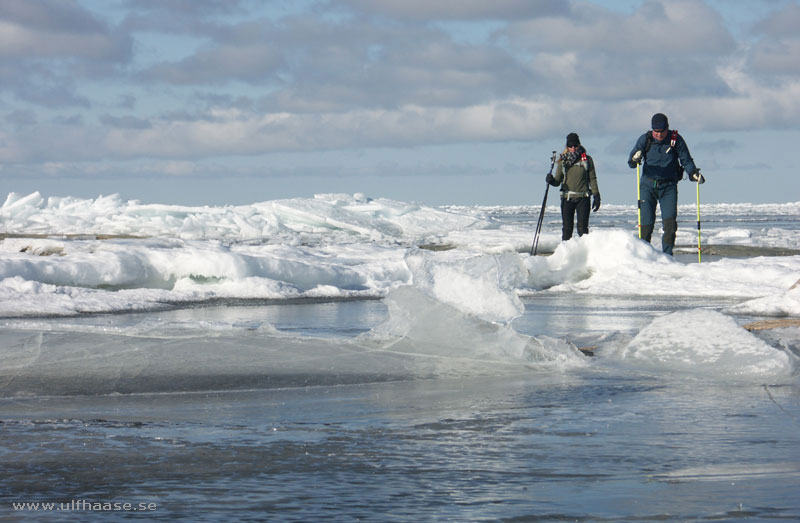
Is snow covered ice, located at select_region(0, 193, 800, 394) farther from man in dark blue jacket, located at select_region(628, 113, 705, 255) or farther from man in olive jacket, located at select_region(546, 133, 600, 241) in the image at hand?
man in olive jacket, located at select_region(546, 133, 600, 241)

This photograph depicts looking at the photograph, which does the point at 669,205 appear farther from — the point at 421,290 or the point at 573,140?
the point at 421,290

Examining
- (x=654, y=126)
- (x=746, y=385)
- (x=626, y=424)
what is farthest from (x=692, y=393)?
(x=654, y=126)

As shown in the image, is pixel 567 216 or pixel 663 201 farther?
pixel 567 216

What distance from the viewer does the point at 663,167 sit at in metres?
11.9

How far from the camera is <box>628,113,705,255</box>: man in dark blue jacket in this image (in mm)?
11734

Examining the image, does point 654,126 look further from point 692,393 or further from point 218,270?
point 692,393

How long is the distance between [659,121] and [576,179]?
1.87 meters

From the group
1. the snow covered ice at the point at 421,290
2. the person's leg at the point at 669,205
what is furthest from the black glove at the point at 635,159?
the snow covered ice at the point at 421,290

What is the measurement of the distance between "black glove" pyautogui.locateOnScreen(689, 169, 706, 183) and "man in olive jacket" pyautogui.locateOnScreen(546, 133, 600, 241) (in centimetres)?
144

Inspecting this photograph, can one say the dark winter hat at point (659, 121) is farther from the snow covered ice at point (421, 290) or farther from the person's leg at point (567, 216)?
the person's leg at point (567, 216)

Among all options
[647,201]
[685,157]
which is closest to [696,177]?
[685,157]

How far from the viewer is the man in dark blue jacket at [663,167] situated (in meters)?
11.7

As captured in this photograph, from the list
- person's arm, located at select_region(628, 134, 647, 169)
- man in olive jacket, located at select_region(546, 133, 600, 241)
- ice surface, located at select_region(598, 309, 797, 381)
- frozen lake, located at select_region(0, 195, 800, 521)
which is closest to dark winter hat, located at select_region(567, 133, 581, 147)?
man in olive jacket, located at select_region(546, 133, 600, 241)

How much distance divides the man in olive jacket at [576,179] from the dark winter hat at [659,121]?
1654mm
